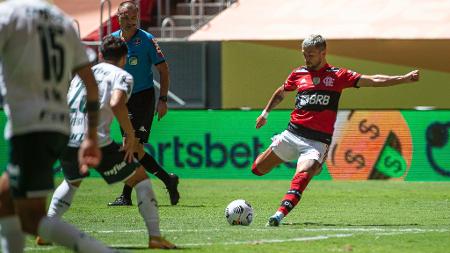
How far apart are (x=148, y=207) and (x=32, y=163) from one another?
90.5 inches

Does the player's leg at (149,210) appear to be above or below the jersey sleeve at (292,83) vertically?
below

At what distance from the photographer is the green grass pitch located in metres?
→ 10.1

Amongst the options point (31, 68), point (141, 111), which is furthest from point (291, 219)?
point (31, 68)

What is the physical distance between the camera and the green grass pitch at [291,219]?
10.1 meters

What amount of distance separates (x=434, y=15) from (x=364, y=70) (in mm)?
1956

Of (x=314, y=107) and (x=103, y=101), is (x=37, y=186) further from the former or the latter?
(x=314, y=107)

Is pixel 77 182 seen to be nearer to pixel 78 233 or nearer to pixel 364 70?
pixel 78 233

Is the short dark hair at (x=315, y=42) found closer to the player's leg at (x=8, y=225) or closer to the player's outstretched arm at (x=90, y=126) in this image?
the player's outstretched arm at (x=90, y=126)

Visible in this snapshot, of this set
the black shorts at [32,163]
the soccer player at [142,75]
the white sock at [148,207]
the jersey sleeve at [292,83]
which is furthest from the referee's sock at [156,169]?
the black shorts at [32,163]

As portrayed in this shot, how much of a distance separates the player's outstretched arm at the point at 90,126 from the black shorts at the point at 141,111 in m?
6.50

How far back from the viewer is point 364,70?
2383 cm

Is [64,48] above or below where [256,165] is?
above

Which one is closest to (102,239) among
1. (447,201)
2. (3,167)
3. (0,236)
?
(0,236)

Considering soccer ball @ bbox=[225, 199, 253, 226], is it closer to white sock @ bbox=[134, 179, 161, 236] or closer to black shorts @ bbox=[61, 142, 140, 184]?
white sock @ bbox=[134, 179, 161, 236]
